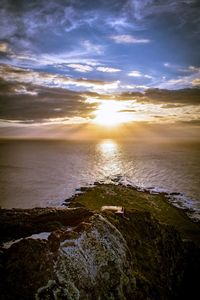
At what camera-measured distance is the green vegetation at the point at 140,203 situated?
32.5 metres

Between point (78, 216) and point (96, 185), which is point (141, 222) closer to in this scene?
point (78, 216)

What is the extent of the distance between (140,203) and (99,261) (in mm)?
30814

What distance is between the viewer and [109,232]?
40.7ft

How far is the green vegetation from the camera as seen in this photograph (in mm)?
32459

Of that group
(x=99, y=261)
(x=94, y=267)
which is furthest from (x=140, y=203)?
(x=94, y=267)

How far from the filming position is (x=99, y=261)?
11.0 meters

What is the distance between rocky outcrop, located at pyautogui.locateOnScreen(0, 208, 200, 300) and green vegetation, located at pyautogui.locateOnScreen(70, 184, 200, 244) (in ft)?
47.3

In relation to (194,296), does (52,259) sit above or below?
above

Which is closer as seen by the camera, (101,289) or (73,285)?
(73,285)

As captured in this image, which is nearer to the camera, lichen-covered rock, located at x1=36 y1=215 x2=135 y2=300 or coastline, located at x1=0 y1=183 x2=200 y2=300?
coastline, located at x1=0 y1=183 x2=200 y2=300

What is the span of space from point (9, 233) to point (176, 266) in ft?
33.1

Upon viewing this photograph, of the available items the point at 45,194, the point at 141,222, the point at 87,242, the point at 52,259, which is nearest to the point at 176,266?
the point at 141,222

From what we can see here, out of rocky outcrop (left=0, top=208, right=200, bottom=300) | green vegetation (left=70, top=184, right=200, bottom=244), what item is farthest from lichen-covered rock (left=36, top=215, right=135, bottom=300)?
green vegetation (left=70, top=184, right=200, bottom=244)

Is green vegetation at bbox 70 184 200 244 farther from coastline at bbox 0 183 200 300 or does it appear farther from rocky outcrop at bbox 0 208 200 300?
rocky outcrop at bbox 0 208 200 300
